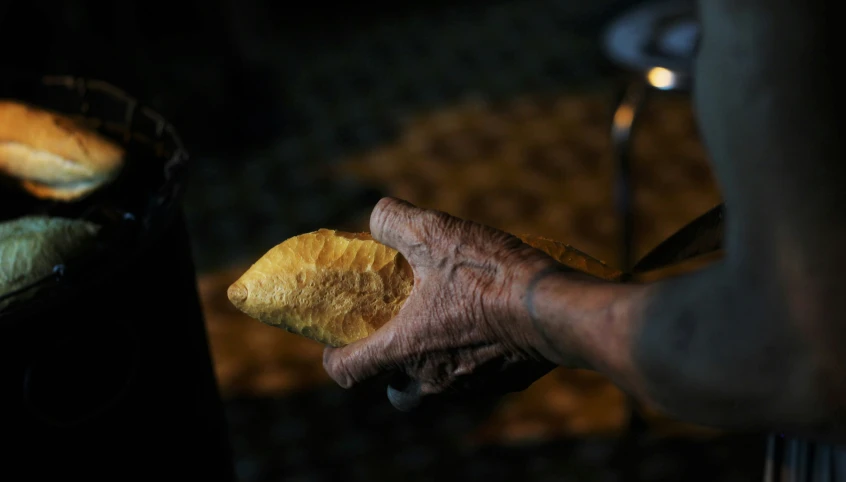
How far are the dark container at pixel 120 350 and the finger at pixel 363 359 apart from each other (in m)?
0.36

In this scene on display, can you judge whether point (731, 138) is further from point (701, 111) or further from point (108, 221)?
point (108, 221)

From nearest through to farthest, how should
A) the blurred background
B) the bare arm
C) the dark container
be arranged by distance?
the bare arm → the dark container → the blurred background

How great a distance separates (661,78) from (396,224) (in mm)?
1168

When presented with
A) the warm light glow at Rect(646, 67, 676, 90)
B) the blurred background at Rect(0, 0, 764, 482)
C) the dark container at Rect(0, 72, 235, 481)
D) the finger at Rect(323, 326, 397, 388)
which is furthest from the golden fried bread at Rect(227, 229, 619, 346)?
the warm light glow at Rect(646, 67, 676, 90)

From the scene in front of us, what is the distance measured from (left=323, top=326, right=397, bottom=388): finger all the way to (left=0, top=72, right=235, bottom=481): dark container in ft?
1.17

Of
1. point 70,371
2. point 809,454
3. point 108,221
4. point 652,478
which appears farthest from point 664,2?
point 70,371

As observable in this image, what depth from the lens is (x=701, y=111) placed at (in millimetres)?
462

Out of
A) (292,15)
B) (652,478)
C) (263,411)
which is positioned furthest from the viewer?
(292,15)

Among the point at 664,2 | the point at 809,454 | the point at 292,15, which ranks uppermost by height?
the point at 292,15

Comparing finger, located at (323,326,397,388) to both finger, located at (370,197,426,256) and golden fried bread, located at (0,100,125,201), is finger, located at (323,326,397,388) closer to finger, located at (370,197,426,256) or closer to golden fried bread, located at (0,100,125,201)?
finger, located at (370,197,426,256)

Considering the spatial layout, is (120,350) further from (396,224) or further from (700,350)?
(700,350)

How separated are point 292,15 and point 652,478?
10.6 ft

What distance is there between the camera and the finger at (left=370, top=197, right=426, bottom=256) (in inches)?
27.6

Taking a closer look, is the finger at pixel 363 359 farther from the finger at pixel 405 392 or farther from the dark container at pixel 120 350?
the dark container at pixel 120 350
